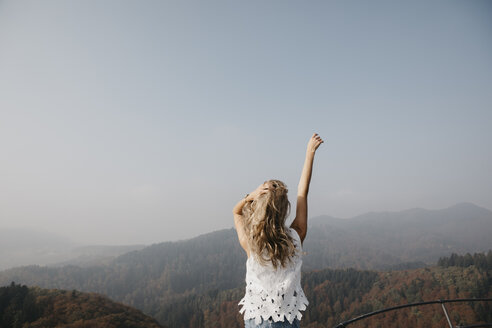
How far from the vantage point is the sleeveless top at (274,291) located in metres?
1.88

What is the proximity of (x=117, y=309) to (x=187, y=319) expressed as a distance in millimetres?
28436

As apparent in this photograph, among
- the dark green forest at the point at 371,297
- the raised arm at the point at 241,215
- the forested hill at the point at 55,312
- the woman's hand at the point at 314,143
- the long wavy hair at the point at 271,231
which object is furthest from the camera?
the dark green forest at the point at 371,297

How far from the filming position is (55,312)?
69.8 meters

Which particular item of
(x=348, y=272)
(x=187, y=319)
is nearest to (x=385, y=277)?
(x=348, y=272)

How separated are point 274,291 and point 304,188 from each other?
0.83 meters

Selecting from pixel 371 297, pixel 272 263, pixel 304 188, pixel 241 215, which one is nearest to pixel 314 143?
pixel 304 188

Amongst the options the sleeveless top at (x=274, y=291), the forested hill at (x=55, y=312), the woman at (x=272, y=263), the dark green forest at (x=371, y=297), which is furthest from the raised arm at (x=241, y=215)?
the dark green forest at (x=371, y=297)

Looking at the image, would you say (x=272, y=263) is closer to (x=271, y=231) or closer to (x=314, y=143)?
(x=271, y=231)

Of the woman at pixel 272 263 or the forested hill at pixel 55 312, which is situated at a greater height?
the woman at pixel 272 263

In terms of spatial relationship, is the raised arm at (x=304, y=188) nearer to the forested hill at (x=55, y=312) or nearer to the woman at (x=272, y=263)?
the woman at (x=272, y=263)

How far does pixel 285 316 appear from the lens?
1.89 metres

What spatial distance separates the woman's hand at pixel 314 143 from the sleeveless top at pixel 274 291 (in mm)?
850

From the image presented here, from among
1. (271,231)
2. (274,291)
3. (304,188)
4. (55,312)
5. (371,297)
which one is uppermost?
(304,188)

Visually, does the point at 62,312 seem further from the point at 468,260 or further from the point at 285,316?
the point at 468,260
